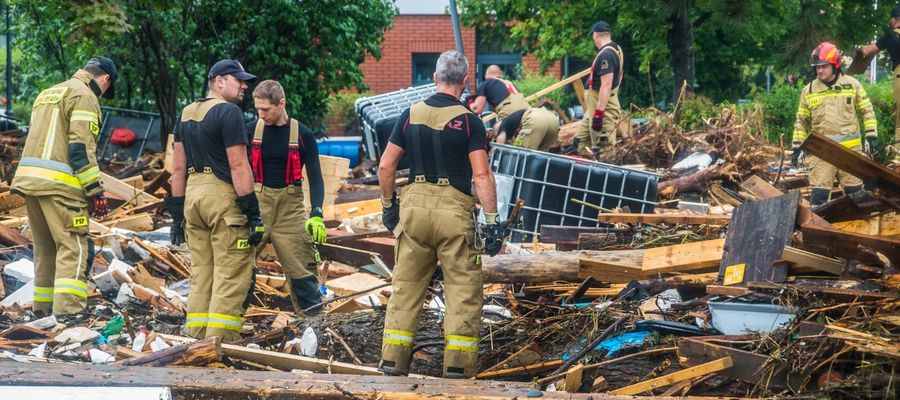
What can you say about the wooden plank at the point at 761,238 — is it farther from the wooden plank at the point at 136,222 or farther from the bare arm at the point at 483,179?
the wooden plank at the point at 136,222

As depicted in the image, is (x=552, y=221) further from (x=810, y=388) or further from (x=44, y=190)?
(x=810, y=388)

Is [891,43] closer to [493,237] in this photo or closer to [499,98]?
[499,98]

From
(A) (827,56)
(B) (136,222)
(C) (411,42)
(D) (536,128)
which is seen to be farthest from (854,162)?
(C) (411,42)

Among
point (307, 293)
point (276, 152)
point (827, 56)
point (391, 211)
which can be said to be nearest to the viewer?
point (391, 211)

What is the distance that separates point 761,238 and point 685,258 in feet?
2.15

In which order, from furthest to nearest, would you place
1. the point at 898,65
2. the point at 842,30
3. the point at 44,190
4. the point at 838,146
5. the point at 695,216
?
the point at 842,30, the point at 898,65, the point at 695,216, the point at 44,190, the point at 838,146

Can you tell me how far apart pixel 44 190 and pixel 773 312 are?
16.6 ft

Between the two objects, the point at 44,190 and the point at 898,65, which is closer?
the point at 44,190

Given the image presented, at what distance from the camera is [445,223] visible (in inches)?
239

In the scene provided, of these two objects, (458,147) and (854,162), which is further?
(458,147)

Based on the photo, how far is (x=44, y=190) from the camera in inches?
311

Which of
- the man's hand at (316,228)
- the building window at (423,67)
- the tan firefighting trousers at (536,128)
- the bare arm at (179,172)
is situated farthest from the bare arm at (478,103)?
the building window at (423,67)

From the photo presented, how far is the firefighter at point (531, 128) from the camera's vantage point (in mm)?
11930

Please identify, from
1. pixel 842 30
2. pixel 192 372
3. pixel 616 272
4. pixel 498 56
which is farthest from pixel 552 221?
pixel 498 56
